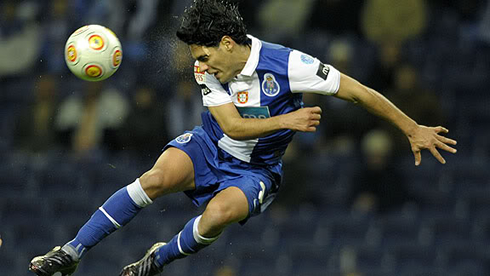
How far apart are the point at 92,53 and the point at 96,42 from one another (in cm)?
9

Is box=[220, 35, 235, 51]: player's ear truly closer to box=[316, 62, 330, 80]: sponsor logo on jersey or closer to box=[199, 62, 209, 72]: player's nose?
box=[199, 62, 209, 72]: player's nose

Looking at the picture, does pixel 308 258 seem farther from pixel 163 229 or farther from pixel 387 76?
pixel 387 76

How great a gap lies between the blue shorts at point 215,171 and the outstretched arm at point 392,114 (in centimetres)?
81

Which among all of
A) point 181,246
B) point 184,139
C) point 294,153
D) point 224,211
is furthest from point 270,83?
point 294,153

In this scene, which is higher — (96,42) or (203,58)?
(96,42)

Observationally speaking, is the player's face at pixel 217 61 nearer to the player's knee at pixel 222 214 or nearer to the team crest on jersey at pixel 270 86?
the team crest on jersey at pixel 270 86

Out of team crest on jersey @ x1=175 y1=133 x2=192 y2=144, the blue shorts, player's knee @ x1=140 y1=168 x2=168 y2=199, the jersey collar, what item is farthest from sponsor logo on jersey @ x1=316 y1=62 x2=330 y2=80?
player's knee @ x1=140 y1=168 x2=168 y2=199

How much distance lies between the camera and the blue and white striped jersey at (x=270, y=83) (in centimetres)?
593

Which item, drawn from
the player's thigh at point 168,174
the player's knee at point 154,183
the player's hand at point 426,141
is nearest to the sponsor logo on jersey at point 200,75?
the player's thigh at point 168,174

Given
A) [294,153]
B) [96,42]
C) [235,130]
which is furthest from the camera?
[294,153]

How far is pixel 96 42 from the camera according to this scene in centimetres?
614

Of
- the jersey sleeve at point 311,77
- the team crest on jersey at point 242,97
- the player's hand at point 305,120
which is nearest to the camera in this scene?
the player's hand at point 305,120

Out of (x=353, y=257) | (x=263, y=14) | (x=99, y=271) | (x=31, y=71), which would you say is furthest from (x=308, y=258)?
(x=31, y=71)

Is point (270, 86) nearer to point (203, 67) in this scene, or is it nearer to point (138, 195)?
point (203, 67)
